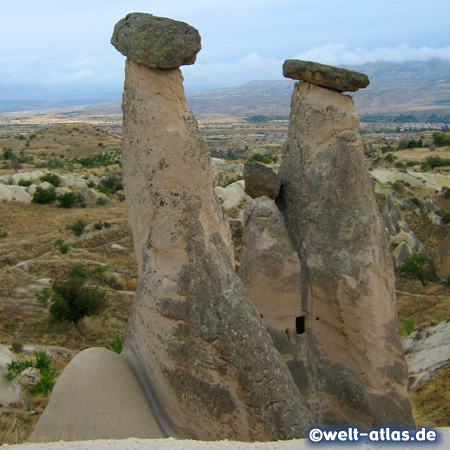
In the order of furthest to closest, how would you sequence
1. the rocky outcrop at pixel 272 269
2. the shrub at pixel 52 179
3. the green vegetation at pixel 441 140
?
the green vegetation at pixel 441 140 < the shrub at pixel 52 179 < the rocky outcrop at pixel 272 269

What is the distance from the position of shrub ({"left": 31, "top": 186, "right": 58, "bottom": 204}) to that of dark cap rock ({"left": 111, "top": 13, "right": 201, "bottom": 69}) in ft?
71.2

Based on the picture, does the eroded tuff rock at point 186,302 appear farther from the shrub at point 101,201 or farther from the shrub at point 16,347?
the shrub at point 101,201

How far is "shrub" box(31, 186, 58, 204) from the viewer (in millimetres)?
24797

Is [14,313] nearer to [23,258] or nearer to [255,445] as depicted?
[23,258]

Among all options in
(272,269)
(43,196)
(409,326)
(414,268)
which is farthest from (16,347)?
(43,196)

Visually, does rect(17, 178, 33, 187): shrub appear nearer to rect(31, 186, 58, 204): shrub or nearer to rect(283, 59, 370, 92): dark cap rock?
rect(31, 186, 58, 204): shrub

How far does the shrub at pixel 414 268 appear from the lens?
17.0 meters

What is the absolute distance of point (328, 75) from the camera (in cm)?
623

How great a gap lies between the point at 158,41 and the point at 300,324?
4.07m

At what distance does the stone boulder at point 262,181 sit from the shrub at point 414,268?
11897 mm

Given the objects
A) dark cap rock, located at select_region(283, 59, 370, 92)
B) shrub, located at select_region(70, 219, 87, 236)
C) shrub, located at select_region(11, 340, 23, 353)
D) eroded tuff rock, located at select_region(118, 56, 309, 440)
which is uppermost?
dark cap rock, located at select_region(283, 59, 370, 92)

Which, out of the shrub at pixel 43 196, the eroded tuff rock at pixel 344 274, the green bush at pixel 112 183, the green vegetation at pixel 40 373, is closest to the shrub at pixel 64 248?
the shrub at pixel 43 196

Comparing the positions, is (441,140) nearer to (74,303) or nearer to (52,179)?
(52,179)

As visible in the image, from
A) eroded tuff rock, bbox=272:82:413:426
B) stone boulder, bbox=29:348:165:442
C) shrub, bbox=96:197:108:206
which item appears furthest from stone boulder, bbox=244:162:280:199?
shrub, bbox=96:197:108:206
